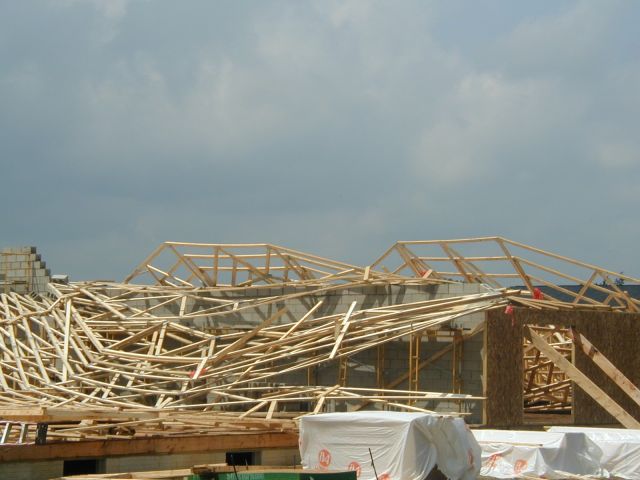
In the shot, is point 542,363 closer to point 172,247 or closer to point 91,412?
point 172,247

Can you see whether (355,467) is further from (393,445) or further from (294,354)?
(294,354)

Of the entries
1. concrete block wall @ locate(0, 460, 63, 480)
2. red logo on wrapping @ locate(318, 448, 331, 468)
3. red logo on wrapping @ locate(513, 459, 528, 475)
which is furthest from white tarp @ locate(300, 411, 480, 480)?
concrete block wall @ locate(0, 460, 63, 480)

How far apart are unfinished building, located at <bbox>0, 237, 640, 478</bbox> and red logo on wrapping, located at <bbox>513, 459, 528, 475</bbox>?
109 inches

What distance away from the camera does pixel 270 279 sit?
95.1 feet

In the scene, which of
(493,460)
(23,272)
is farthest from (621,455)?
(23,272)

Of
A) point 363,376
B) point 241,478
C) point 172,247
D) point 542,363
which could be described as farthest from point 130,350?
point 241,478

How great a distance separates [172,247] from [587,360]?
11621mm

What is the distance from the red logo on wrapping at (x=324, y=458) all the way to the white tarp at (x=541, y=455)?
127 inches

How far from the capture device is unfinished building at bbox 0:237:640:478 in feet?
69.9

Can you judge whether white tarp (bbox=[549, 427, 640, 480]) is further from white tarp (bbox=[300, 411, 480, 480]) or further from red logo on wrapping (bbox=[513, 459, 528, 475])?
white tarp (bbox=[300, 411, 480, 480])

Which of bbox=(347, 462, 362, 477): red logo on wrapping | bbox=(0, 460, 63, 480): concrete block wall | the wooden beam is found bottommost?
bbox=(0, 460, 63, 480): concrete block wall

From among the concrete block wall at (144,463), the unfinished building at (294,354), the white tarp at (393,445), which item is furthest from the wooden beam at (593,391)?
the concrete block wall at (144,463)

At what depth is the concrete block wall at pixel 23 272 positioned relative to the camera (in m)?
32.9

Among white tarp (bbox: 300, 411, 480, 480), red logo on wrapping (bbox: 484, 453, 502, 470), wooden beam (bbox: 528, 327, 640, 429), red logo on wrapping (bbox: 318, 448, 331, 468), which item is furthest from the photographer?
wooden beam (bbox: 528, 327, 640, 429)
